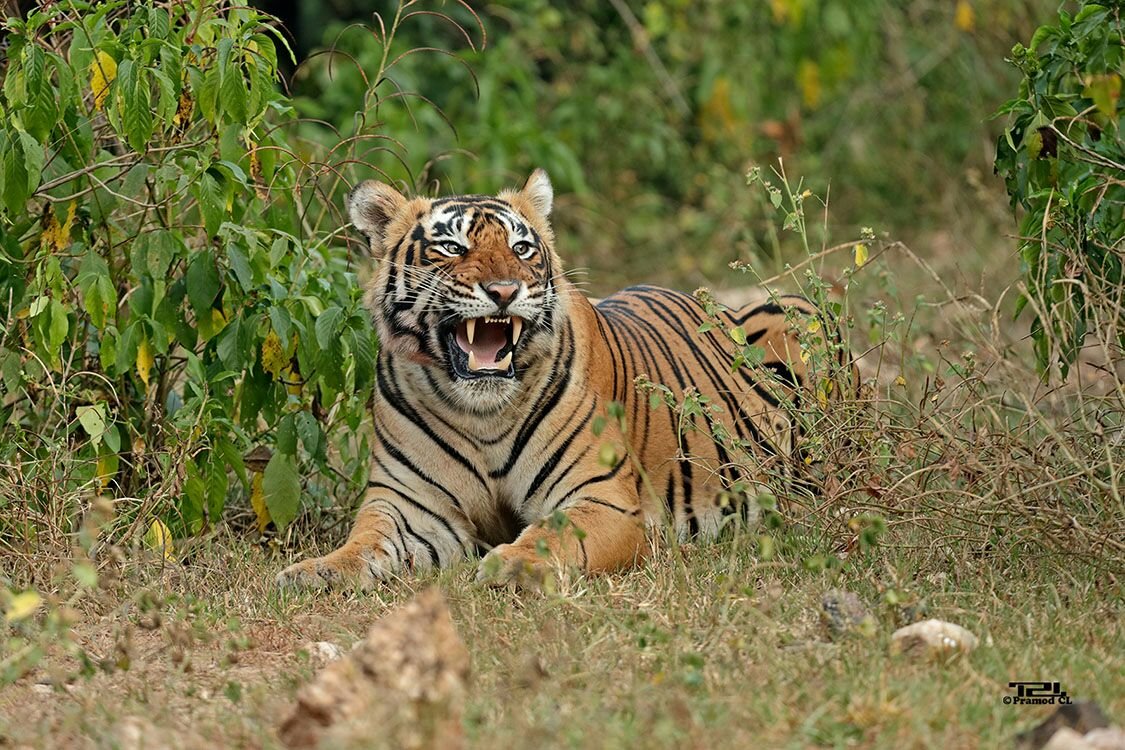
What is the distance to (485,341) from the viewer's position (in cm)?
463

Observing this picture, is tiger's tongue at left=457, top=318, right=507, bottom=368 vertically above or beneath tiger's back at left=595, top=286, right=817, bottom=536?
above

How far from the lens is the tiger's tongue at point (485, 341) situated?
457 cm

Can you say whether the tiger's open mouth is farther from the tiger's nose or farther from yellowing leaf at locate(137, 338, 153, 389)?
yellowing leaf at locate(137, 338, 153, 389)

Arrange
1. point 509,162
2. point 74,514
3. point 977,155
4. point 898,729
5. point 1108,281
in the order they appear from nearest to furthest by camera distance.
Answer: point 898,729 < point 1108,281 < point 74,514 < point 509,162 < point 977,155

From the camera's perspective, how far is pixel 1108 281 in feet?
13.6

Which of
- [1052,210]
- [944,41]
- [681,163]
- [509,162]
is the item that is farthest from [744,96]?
[1052,210]

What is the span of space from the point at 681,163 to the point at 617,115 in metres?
0.73

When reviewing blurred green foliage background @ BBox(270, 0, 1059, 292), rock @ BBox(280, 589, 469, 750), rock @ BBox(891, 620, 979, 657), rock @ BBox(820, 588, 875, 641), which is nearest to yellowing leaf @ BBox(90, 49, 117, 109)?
rock @ BBox(280, 589, 469, 750)

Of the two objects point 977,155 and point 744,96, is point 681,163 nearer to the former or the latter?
point 744,96

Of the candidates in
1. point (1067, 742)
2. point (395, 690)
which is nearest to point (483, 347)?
point (395, 690)

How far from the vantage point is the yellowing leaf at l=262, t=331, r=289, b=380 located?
4754 millimetres

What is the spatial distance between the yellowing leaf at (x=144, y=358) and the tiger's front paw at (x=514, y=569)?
3.86ft

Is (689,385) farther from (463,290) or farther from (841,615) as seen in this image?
(841,615)

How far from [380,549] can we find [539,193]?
4.25ft
